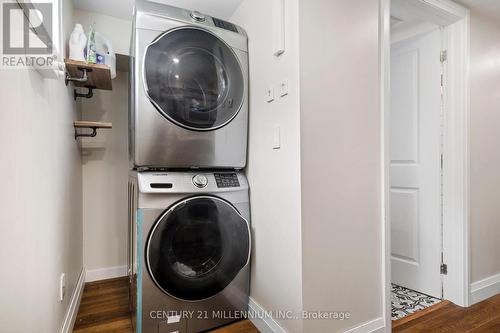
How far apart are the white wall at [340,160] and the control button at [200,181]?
643mm

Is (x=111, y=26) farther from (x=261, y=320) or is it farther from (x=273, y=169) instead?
(x=261, y=320)

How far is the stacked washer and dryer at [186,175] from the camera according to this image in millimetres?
1531

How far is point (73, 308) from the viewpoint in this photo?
1.71 m

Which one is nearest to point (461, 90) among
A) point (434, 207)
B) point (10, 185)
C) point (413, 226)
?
point (434, 207)

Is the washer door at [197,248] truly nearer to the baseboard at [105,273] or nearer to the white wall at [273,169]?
the white wall at [273,169]

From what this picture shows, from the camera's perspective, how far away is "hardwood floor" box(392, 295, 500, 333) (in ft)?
5.62

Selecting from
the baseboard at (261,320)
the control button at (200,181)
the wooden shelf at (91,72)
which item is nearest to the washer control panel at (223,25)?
the wooden shelf at (91,72)

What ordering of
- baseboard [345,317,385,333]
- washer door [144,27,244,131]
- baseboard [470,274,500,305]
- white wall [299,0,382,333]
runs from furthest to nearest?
baseboard [470,274,500,305] → washer door [144,27,244,131] → baseboard [345,317,385,333] → white wall [299,0,382,333]

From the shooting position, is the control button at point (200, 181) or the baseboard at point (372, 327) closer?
the baseboard at point (372, 327)

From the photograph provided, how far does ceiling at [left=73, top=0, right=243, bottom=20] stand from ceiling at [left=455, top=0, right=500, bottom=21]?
1.72 m

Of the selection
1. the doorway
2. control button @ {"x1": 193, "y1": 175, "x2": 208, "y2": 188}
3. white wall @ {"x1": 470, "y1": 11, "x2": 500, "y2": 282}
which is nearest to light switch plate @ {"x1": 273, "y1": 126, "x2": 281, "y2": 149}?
control button @ {"x1": 193, "y1": 175, "x2": 208, "y2": 188}

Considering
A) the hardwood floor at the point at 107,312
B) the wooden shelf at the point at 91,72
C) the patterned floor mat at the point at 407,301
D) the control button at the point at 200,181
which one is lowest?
the patterned floor mat at the point at 407,301

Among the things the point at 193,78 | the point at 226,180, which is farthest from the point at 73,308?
the point at 193,78

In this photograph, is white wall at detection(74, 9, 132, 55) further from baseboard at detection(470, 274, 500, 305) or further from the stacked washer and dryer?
baseboard at detection(470, 274, 500, 305)
